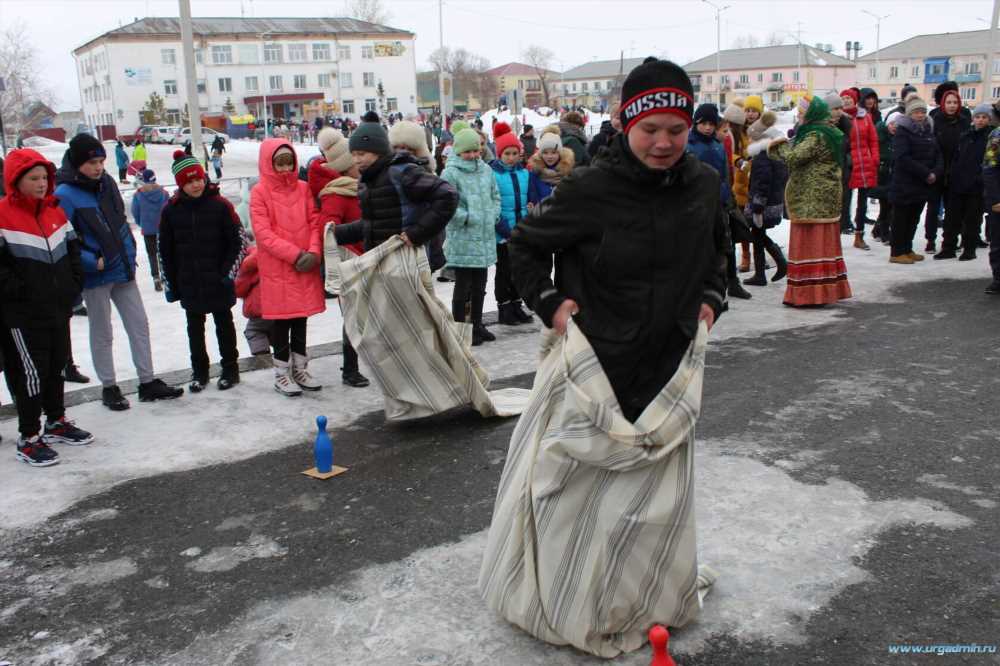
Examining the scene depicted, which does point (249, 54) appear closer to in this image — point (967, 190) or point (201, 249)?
A: point (967, 190)

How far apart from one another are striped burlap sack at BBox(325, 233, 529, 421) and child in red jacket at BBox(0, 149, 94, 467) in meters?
1.83

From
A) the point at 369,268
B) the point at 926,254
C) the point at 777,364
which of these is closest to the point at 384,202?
the point at 369,268

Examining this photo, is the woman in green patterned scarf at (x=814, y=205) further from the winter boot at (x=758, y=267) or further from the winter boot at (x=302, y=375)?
the winter boot at (x=302, y=375)

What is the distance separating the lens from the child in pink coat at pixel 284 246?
263 inches

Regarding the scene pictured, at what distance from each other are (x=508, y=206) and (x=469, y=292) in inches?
49.2

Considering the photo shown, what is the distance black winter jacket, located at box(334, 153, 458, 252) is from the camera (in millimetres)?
5980

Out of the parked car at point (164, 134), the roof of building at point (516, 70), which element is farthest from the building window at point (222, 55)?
the roof of building at point (516, 70)

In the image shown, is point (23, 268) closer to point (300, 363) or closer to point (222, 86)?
point (300, 363)

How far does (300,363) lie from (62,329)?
184 centimetres

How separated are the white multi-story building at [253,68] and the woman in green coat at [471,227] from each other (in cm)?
7835

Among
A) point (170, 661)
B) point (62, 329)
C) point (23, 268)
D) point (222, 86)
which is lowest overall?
point (170, 661)

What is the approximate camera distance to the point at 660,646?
2.92 m

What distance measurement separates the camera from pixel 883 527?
165 inches

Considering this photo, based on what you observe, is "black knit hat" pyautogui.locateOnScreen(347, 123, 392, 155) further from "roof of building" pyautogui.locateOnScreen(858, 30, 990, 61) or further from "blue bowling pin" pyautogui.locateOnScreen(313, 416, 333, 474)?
"roof of building" pyautogui.locateOnScreen(858, 30, 990, 61)
